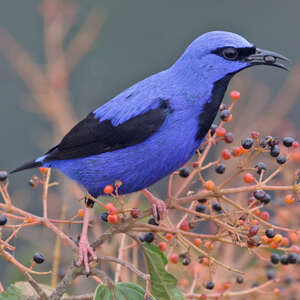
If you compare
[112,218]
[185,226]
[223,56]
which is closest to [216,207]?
[185,226]

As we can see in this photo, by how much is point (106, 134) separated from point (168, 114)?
0.44 meters

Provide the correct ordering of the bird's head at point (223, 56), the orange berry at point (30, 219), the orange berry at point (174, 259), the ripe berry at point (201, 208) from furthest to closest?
1. the bird's head at point (223, 56)
2. the orange berry at point (174, 259)
3. the ripe berry at point (201, 208)
4. the orange berry at point (30, 219)

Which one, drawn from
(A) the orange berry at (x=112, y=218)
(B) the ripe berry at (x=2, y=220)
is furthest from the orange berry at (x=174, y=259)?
(B) the ripe berry at (x=2, y=220)

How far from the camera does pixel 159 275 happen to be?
8.64 feet

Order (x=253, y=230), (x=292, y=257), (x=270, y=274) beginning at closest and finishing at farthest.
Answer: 1. (x=253, y=230)
2. (x=292, y=257)
3. (x=270, y=274)

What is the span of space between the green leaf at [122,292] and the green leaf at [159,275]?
223 millimetres

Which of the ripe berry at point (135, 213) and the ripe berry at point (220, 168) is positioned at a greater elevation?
the ripe berry at point (135, 213)

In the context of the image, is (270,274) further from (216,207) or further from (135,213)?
(135,213)

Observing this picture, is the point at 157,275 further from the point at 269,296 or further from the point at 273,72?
the point at 273,72

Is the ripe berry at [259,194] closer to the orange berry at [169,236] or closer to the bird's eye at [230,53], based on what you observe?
the orange berry at [169,236]

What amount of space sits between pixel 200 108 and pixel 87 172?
0.81 meters

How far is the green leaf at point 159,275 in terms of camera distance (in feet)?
8.43

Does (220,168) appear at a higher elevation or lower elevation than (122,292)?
higher

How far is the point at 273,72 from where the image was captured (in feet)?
25.5
